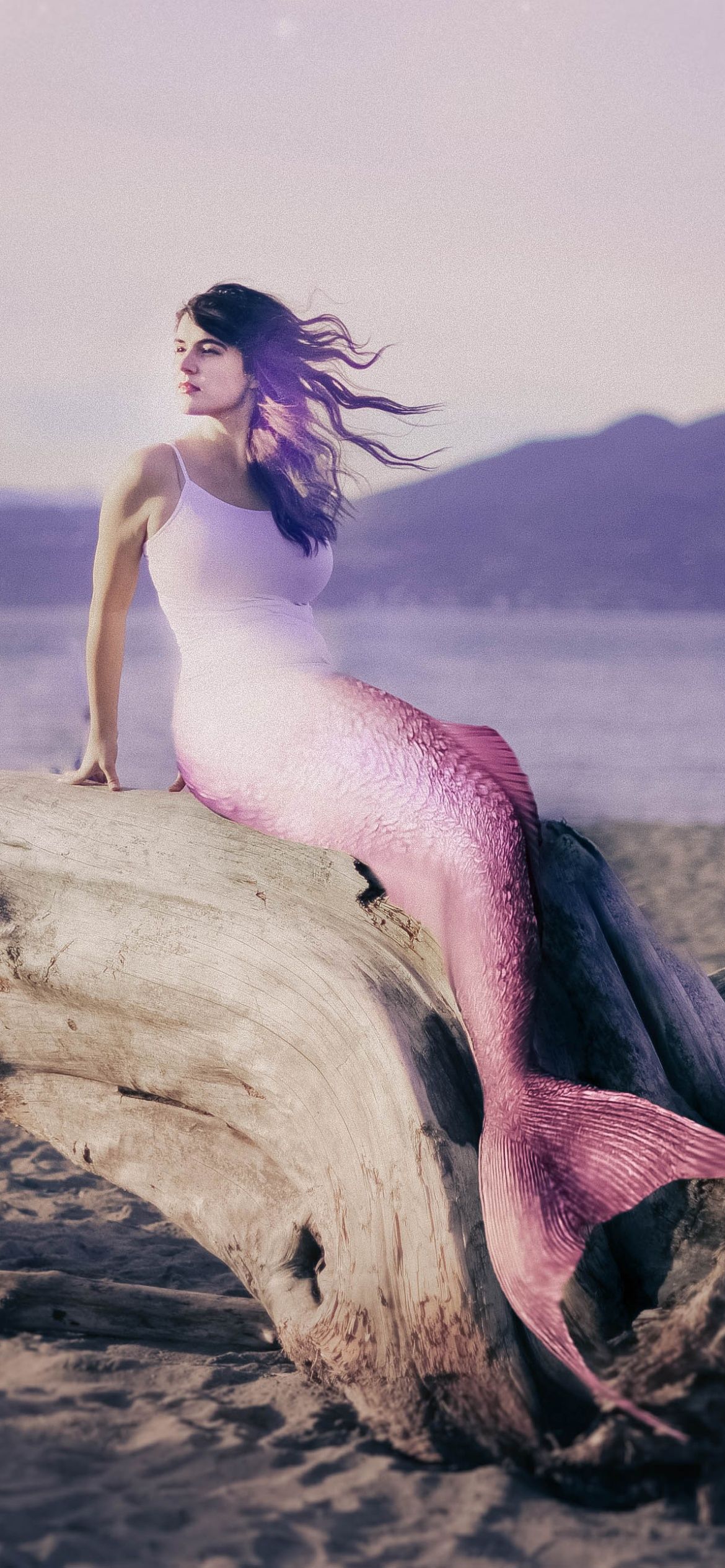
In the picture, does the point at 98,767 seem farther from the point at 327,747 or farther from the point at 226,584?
the point at 327,747

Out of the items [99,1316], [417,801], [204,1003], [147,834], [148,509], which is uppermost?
[148,509]

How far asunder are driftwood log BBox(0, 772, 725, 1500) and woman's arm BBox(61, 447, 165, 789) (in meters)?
0.18

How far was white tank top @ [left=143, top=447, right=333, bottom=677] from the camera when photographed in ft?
Answer: 8.14

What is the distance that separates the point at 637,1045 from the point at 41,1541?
1306 millimetres

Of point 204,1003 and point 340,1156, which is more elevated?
point 204,1003

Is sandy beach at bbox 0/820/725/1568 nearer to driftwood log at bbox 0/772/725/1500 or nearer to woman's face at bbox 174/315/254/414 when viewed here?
driftwood log at bbox 0/772/725/1500

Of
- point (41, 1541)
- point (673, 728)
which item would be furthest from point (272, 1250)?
point (673, 728)

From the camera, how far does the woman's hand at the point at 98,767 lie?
282cm

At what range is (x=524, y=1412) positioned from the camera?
6.67 ft

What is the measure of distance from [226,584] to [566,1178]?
1.31 meters

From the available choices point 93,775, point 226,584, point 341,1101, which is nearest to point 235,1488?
point 341,1101

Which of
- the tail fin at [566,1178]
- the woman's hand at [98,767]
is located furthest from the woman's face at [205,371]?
the tail fin at [566,1178]

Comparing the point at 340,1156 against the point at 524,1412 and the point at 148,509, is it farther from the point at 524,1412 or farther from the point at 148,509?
the point at 148,509

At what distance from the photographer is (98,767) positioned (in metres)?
2.86
